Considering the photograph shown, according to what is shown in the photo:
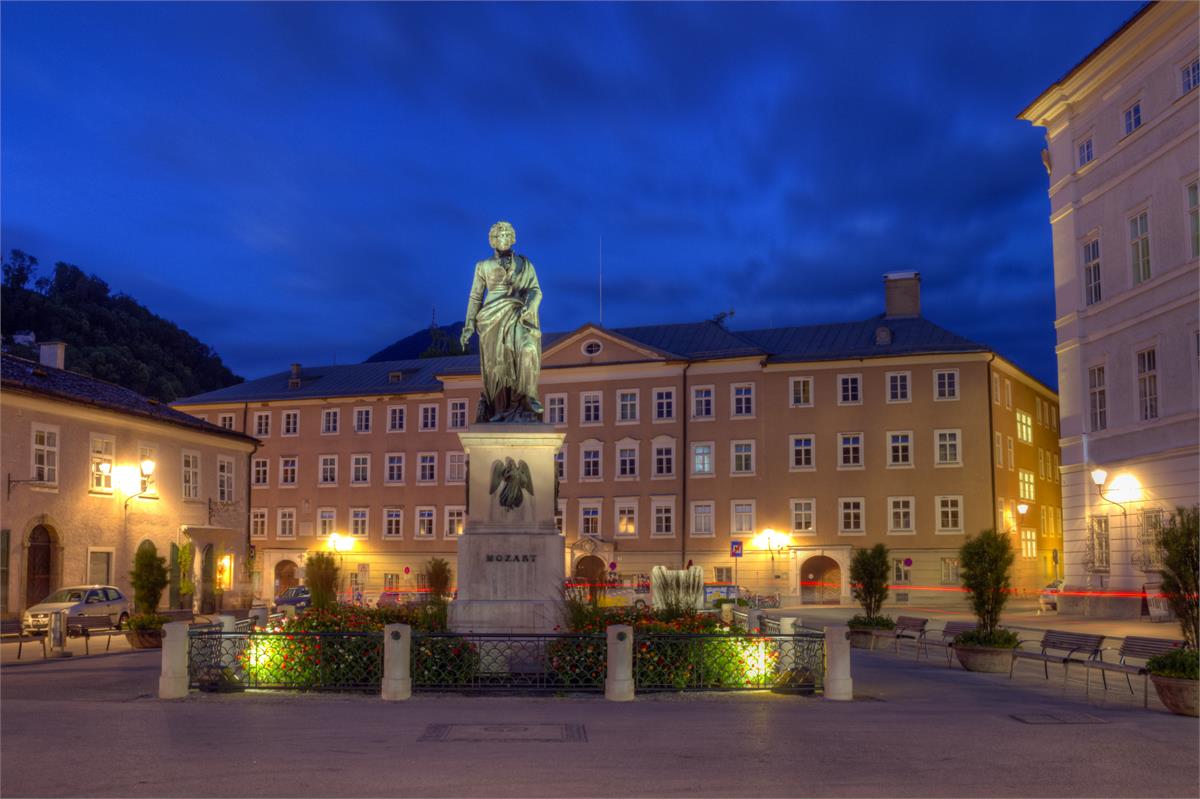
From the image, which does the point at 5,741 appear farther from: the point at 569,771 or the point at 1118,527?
the point at 1118,527

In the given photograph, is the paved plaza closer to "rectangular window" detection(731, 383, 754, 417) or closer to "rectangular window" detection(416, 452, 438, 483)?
"rectangular window" detection(731, 383, 754, 417)

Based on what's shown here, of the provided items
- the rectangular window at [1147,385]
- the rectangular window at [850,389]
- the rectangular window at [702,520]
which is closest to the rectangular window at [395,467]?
the rectangular window at [702,520]

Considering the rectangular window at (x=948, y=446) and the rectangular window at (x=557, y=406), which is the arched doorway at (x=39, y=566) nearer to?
the rectangular window at (x=557, y=406)

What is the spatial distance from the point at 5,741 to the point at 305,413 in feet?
193

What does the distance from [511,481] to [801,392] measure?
4450 cm

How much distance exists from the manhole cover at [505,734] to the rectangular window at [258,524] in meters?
59.4

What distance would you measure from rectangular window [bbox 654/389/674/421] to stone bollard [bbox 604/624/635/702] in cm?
4710

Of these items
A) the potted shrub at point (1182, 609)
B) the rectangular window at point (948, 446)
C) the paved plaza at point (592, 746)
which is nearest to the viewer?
the paved plaza at point (592, 746)

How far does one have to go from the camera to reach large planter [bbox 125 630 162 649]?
995 inches

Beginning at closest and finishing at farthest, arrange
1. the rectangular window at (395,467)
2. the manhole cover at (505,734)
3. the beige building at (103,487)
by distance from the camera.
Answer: the manhole cover at (505,734) < the beige building at (103,487) < the rectangular window at (395,467)

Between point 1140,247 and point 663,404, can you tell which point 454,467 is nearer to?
point 663,404

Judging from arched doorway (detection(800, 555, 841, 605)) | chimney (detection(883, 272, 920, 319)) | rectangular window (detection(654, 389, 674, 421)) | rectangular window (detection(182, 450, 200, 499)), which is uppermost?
chimney (detection(883, 272, 920, 319))

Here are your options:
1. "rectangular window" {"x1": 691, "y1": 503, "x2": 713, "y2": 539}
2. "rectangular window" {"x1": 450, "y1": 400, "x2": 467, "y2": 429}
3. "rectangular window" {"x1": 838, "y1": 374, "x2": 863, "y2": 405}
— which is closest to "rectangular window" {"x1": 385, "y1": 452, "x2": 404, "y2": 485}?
"rectangular window" {"x1": 450, "y1": 400, "x2": 467, "y2": 429}

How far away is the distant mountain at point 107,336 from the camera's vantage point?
261 feet
